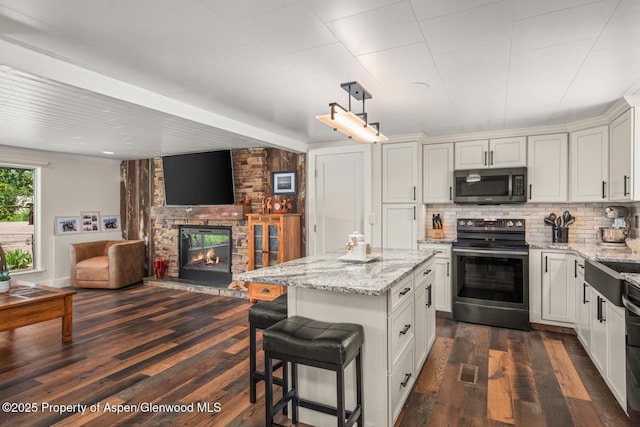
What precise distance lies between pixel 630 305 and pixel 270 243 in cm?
393

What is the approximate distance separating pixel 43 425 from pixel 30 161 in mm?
4874

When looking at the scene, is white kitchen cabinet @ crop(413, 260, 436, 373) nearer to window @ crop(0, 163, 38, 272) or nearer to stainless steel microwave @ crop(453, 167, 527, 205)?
stainless steel microwave @ crop(453, 167, 527, 205)

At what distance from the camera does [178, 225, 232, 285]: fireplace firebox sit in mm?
5852

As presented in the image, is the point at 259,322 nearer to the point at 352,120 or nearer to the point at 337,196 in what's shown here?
the point at 352,120

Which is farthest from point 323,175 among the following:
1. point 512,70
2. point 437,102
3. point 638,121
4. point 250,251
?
point 638,121

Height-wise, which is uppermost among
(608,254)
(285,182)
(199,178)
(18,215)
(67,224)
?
(199,178)

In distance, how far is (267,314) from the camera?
2406mm

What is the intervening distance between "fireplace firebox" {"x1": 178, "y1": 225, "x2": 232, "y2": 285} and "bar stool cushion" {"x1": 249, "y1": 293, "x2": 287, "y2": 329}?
3466mm

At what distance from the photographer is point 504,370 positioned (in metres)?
2.95

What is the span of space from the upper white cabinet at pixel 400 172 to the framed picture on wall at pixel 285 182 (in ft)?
4.48

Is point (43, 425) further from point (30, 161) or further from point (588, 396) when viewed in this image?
point (30, 161)

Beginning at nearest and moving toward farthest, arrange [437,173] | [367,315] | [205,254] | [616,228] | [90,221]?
1. [367,315]
2. [616,228]
3. [437,173]
4. [205,254]
5. [90,221]

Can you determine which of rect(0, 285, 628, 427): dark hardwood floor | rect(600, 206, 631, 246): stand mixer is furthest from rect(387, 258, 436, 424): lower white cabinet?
rect(600, 206, 631, 246): stand mixer

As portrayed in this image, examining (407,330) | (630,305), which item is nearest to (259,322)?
(407,330)
